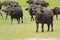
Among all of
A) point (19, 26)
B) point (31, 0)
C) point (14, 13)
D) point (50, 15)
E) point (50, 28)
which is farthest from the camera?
point (31, 0)

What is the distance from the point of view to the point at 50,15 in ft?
61.5

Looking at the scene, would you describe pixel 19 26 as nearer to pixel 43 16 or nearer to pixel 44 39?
pixel 43 16

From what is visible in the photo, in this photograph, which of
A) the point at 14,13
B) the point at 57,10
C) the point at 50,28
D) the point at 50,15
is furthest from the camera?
the point at 57,10

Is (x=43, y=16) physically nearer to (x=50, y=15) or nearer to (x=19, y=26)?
(x=50, y=15)

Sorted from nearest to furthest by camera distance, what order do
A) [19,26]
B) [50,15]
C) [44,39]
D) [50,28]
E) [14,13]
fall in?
1. [44,39]
2. [50,15]
3. [50,28]
4. [19,26]
5. [14,13]

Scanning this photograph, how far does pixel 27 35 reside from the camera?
1770 cm

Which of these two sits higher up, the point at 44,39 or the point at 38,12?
the point at 38,12

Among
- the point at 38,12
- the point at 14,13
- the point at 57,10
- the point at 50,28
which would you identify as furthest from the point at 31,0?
the point at 38,12

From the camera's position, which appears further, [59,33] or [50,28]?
[50,28]

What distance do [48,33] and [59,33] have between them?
74cm

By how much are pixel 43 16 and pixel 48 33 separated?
110 centimetres

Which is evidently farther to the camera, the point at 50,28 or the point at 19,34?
the point at 50,28

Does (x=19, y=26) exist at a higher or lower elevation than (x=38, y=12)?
lower

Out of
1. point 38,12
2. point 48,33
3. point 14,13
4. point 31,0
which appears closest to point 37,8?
point 38,12
